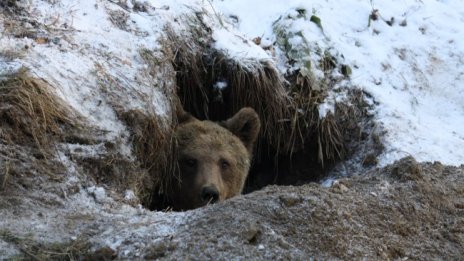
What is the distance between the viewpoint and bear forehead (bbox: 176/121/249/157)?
6.88 meters

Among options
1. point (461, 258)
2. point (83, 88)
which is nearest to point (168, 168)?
point (83, 88)

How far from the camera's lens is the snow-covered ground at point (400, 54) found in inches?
312

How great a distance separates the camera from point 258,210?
4281mm

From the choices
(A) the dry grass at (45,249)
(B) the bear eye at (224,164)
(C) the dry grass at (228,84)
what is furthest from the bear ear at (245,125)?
(A) the dry grass at (45,249)

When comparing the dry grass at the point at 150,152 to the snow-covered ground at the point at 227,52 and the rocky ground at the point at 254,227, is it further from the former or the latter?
the rocky ground at the point at 254,227

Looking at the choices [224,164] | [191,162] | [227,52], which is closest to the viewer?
[191,162]

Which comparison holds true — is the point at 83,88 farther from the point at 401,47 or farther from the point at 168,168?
the point at 401,47

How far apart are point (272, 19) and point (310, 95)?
1.19m

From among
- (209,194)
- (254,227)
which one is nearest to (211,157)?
(209,194)

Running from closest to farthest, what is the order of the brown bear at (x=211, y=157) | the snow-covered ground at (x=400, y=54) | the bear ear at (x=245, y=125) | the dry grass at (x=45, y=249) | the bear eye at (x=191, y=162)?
the dry grass at (x=45, y=249)
the brown bear at (x=211, y=157)
the bear eye at (x=191, y=162)
the bear ear at (x=245, y=125)
the snow-covered ground at (x=400, y=54)

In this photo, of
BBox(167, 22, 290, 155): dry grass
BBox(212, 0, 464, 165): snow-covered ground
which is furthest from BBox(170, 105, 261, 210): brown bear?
BBox(212, 0, 464, 165): snow-covered ground

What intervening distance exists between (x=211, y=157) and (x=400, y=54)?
10.4 ft

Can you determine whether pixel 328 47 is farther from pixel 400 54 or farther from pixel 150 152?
pixel 150 152

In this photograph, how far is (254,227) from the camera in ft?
13.3
